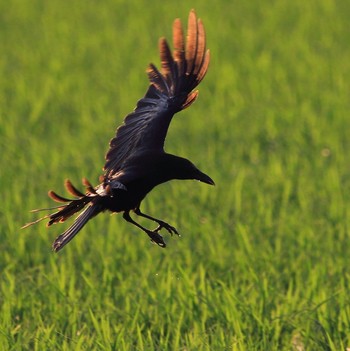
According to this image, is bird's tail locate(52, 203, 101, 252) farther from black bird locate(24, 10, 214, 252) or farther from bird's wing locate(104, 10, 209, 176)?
bird's wing locate(104, 10, 209, 176)

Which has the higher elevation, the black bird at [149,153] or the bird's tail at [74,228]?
the black bird at [149,153]

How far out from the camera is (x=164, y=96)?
4332mm

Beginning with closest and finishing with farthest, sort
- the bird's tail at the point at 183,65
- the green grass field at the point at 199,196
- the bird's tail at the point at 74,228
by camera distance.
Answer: the bird's tail at the point at 74,228
the bird's tail at the point at 183,65
the green grass field at the point at 199,196

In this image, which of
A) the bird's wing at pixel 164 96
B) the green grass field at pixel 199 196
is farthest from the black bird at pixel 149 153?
the green grass field at pixel 199 196

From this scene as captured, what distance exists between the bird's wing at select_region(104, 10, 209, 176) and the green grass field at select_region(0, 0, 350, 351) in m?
0.76

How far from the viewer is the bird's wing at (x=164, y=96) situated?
13.2 ft

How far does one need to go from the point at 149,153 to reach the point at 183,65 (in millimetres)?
455

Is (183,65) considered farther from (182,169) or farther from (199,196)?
(199,196)

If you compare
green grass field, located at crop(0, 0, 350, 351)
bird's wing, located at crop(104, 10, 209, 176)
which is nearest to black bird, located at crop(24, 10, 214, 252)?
bird's wing, located at crop(104, 10, 209, 176)

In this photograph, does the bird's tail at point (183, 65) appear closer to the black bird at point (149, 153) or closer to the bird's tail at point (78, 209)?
the black bird at point (149, 153)

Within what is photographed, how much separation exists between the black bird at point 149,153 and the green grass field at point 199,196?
0.67 metres

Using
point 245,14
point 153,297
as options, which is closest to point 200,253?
point 153,297

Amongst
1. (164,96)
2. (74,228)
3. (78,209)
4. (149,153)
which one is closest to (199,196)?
(164,96)

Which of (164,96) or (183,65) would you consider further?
(164,96)
